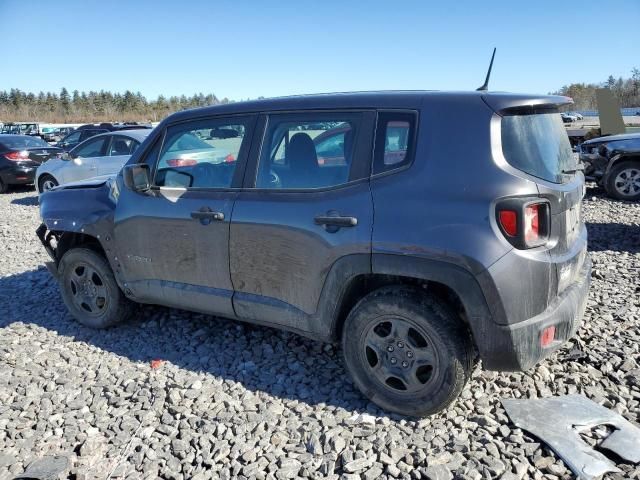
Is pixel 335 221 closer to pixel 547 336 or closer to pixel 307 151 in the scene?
pixel 307 151

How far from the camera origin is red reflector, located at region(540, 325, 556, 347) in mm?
2799

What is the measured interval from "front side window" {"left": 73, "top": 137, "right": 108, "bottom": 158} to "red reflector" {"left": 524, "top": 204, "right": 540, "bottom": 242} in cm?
1020

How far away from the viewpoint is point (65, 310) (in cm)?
514

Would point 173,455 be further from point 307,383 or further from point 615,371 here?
point 615,371

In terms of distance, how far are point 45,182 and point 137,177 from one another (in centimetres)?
949

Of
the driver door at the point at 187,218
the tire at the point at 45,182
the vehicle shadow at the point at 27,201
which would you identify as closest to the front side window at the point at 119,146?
the tire at the point at 45,182

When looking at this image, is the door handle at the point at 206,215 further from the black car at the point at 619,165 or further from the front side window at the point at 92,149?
the black car at the point at 619,165

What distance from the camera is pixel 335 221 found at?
3.04m

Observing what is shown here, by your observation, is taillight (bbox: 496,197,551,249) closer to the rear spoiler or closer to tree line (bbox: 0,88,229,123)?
the rear spoiler

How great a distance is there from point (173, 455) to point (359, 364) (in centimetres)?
120

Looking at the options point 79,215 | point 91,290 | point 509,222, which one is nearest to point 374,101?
point 509,222

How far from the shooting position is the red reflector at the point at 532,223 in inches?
105

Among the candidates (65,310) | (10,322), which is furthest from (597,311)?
(10,322)

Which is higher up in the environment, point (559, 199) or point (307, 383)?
point (559, 199)
